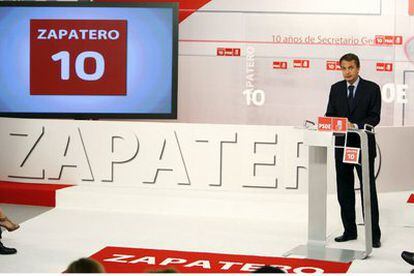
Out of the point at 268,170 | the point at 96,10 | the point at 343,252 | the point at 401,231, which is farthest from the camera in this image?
the point at 96,10

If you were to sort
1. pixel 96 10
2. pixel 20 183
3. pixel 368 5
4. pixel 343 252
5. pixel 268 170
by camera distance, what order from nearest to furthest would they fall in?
1. pixel 343 252
2. pixel 268 170
3. pixel 20 183
4. pixel 96 10
5. pixel 368 5

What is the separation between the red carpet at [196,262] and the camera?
225 inches

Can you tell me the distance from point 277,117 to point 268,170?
2.38 m

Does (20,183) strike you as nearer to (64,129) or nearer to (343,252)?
(64,129)

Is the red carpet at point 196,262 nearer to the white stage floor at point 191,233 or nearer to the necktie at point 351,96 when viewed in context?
the white stage floor at point 191,233

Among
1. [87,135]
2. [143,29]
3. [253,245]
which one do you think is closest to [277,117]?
[143,29]

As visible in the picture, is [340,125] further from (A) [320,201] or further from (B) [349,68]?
(A) [320,201]

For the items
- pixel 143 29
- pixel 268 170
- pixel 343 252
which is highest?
pixel 143 29

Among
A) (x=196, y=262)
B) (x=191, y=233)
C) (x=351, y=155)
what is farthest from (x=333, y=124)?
(x=191, y=233)

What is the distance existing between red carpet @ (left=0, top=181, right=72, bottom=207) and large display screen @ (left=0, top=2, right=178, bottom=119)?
129cm

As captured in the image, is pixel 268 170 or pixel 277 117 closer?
pixel 268 170

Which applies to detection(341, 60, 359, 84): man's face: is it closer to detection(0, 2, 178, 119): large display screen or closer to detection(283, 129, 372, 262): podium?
detection(283, 129, 372, 262): podium

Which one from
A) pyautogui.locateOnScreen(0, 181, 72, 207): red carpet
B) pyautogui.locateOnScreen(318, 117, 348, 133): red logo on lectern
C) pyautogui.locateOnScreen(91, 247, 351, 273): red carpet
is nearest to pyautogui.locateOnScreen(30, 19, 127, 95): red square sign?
pyautogui.locateOnScreen(0, 181, 72, 207): red carpet

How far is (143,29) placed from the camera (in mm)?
9453
